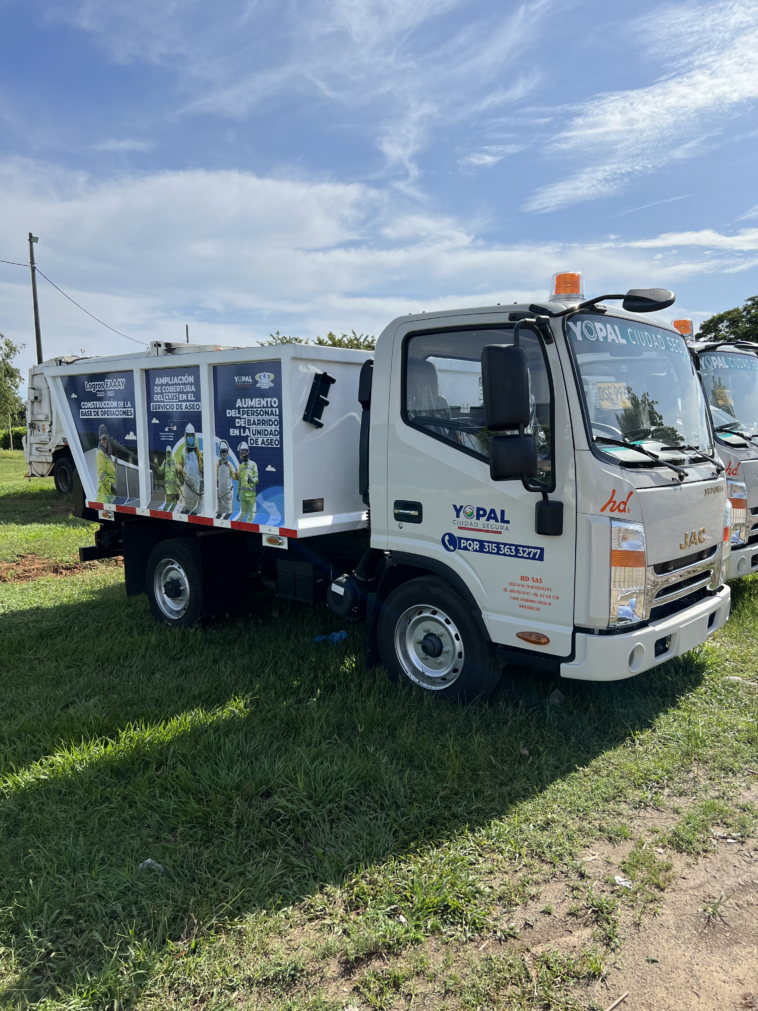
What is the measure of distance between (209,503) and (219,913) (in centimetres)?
336

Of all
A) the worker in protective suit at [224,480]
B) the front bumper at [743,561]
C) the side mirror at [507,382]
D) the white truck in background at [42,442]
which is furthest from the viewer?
the white truck in background at [42,442]

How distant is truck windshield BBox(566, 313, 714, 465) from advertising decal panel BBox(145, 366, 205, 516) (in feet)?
10.0

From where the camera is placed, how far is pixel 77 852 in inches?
125

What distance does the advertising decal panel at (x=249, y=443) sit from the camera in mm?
5078

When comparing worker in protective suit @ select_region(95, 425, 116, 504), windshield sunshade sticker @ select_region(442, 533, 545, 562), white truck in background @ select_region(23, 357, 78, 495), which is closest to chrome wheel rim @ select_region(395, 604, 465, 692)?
windshield sunshade sticker @ select_region(442, 533, 545, 562)

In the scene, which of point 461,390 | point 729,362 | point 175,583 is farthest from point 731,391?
point 175,583

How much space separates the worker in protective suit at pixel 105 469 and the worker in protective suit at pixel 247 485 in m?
1.99

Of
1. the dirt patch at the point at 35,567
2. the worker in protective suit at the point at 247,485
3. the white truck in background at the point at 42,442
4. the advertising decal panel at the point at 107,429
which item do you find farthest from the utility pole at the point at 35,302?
the worker in protective suit at the point at 247,485

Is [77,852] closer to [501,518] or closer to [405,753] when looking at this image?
[405,753]

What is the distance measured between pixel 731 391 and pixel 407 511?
461cm

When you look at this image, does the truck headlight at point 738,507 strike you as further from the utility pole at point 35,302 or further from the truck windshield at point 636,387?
the utility pole at point 35,302

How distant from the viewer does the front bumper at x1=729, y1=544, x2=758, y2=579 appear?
20.6 ft

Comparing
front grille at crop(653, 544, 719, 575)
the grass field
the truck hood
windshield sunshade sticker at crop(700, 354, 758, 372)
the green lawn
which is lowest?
the grass field

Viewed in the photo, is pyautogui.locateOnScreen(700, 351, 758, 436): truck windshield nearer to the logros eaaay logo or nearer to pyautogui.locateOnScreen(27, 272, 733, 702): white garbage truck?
pyautogui.locateOnScreen(27, 272, 733, 702): white garbage truck
